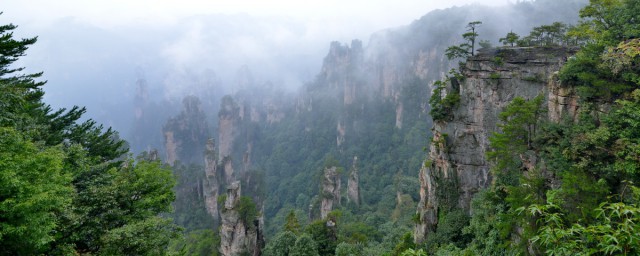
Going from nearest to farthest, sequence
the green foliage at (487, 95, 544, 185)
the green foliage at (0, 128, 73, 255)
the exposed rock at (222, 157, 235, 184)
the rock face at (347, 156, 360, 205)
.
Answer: the green foliage at (0, 128, 73, 255)
the green foliage at (487, 95, 544, 185)
the rock face at (347, 156, 360, 205)
the exposed rock at (222, 157, 235, 184)

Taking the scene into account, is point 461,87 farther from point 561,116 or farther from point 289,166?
point 289,166

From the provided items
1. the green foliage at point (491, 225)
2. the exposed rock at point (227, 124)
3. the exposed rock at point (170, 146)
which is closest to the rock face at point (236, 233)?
the green foliage at point (491, 225)

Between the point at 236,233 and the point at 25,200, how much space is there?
2471 centimetres

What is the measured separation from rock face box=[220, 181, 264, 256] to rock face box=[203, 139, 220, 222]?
2454cm

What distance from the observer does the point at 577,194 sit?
1107 centimetres

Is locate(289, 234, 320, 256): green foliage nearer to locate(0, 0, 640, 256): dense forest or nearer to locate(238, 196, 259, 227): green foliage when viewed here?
locate(0, 0, 640, 256): dense forest

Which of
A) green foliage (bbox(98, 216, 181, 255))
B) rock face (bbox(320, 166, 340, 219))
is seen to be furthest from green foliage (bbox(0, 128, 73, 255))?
rock face (bbox(320, 166, 340, 219))

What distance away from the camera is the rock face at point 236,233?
99.8 feet

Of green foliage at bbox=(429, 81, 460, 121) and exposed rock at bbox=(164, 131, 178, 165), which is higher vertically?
green foliage at bbox=(429, 81, 460, 121)

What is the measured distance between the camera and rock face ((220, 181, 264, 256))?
30.4 m

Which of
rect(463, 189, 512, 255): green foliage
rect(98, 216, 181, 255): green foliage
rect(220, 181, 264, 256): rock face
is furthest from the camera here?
rect(220, 181, 264, 256): rock face

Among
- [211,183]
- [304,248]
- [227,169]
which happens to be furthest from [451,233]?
[227,169]

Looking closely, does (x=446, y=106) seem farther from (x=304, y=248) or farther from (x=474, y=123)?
(x=304, y=248)

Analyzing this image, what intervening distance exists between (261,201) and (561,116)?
51426 millimetres
